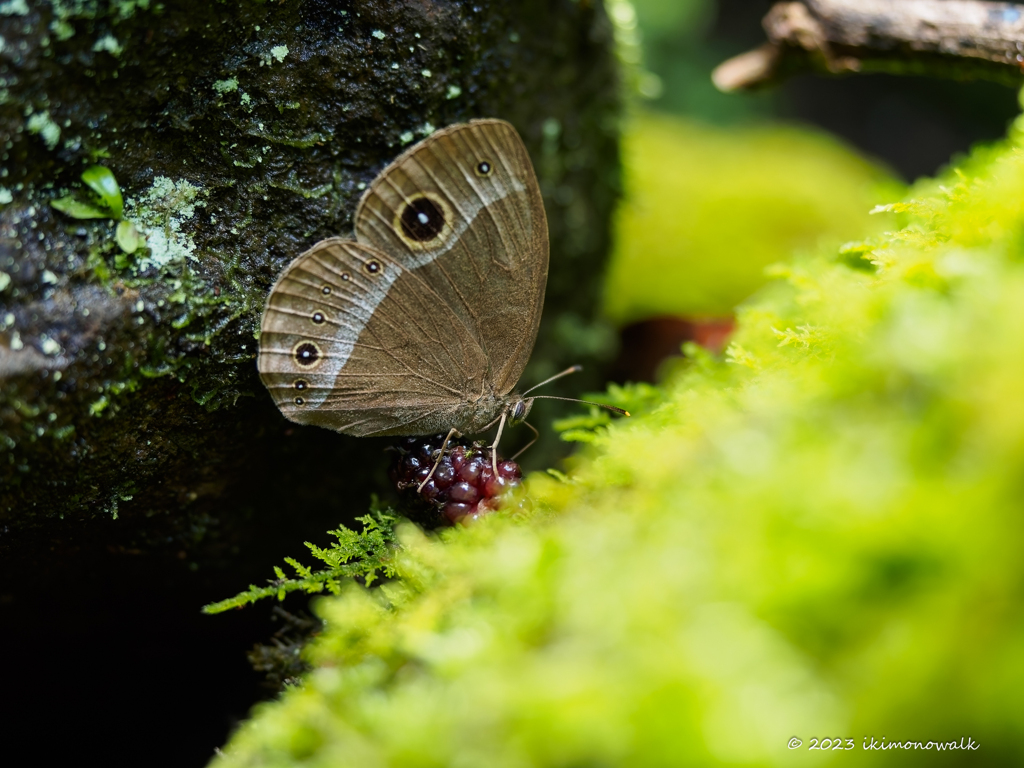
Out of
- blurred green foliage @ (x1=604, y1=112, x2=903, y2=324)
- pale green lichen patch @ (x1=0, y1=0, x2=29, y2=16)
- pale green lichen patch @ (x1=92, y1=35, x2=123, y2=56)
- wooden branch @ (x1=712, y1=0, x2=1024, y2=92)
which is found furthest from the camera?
blurred green foliage @ (x1=604, y1=112, x2=903, y2=324)

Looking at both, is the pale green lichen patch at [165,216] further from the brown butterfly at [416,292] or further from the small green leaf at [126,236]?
the brown butterfly at [416,292]

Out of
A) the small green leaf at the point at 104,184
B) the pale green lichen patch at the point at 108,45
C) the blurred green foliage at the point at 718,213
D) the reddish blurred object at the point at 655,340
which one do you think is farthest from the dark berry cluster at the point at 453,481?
the blurred green foliage at the point at 718,213

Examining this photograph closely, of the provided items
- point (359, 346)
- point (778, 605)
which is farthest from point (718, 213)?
point (778, 605)

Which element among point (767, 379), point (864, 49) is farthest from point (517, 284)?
point (864, 49)

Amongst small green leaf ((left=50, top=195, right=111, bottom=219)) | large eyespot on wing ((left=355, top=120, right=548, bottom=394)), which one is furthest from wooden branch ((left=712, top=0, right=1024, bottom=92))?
small green leaf ((left=50, top=195, right=111, bottom=219))

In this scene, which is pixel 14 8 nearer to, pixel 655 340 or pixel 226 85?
pixel 226 85

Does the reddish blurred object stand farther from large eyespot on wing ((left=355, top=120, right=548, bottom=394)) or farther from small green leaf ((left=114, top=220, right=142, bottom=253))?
small green leaf ((left=114, top=220, right=142, bottom=253))

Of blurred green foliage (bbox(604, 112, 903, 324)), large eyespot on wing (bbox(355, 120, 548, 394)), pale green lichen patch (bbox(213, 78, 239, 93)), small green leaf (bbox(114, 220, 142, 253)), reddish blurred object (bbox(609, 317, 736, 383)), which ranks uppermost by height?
pale green lichen patch (bbox(213, 78, 239, 93))
